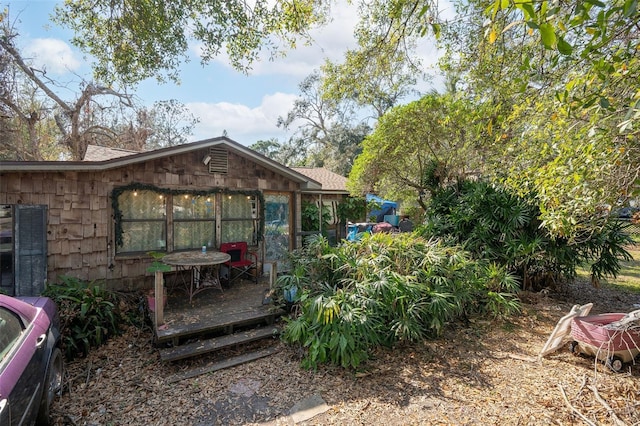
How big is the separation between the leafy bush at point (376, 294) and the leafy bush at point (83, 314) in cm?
271

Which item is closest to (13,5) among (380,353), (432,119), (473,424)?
(432,119)

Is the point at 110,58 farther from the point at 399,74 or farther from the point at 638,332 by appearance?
the point at 638,332

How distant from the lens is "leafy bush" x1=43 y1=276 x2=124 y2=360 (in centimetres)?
428

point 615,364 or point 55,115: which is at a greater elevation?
point 55,115

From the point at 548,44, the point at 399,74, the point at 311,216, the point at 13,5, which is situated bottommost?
the point at 311,216

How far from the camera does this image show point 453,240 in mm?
7145

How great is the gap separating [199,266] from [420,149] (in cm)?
621

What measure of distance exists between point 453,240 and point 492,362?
3310mm

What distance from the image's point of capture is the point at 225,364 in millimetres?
4125

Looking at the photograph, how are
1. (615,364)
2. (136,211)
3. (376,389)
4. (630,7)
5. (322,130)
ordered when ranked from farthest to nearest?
1. (322,130)
2. (136,211)
3. (615,364)
4. (376,389)
5. (630,7)

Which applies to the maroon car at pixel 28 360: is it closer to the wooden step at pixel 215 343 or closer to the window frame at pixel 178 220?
the wooden step at pixel 215 343

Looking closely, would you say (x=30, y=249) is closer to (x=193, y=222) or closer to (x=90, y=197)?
(x=90, y=197)

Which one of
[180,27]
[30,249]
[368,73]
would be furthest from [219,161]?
[368,73]

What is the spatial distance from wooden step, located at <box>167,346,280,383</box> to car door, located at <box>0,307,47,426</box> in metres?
1.47
